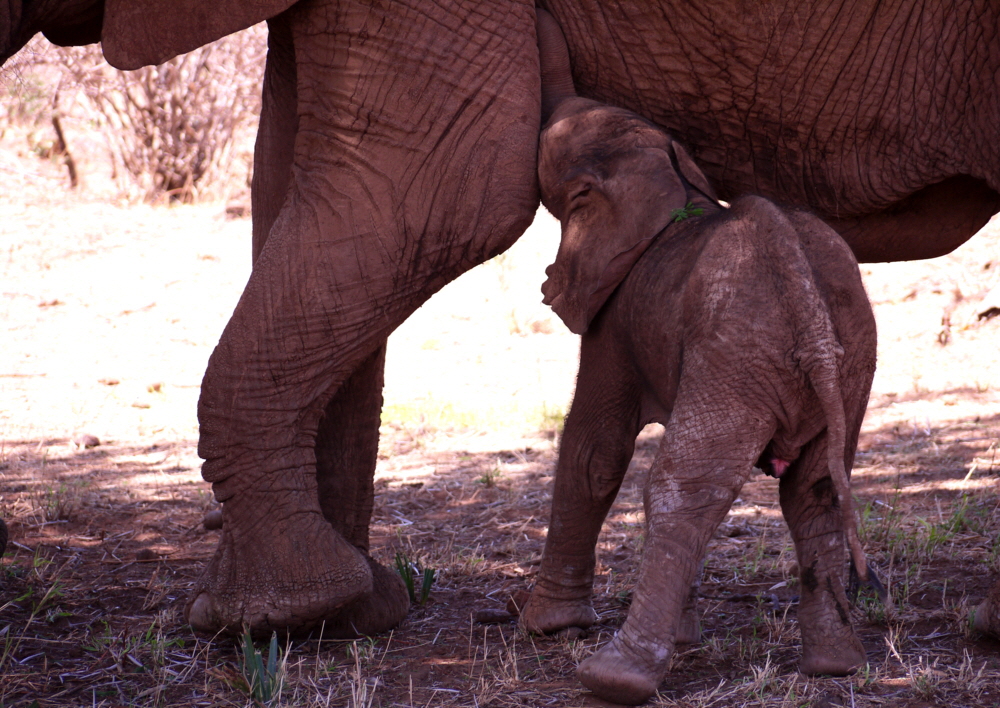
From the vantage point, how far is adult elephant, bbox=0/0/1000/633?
342 centimetres

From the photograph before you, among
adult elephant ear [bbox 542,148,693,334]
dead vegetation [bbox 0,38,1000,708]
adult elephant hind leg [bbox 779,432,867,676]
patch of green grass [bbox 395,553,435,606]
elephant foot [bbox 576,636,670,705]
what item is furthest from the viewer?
patch of green grass [bbox 395,553,435,606]

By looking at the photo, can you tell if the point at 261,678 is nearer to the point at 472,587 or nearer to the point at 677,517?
the point at 677,517

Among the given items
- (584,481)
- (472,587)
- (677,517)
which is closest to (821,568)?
(677,517)

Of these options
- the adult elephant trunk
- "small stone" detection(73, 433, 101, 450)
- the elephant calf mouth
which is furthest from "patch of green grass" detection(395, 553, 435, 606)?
"small stone" detection(73, 433, 101, 450)

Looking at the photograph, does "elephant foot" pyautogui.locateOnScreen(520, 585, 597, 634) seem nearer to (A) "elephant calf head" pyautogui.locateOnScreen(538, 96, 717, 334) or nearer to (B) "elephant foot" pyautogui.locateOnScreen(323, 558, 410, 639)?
(B) "elephant foot" pyautogui.locateOnScreen(323, 558, 410, 639)

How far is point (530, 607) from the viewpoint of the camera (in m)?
3.68

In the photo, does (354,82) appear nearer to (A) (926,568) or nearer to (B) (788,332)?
(B) (788,332)

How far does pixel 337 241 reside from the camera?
3418 millimetres

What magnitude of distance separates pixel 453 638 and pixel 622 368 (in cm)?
101

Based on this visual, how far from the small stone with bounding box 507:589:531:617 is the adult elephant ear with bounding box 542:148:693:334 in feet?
3.25

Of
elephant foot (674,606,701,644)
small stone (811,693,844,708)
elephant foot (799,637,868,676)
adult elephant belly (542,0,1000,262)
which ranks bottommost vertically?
elephant foot (674,606,701,644)

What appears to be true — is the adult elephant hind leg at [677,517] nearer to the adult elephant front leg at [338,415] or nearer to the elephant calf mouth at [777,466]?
the elephant calf mouth at [777,466]

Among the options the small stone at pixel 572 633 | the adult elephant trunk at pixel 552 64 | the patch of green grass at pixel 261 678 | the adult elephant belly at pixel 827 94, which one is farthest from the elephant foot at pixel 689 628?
the adult elephant trunk at pixel 552 64

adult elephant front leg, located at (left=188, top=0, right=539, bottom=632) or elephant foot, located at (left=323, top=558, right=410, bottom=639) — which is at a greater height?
adult elephant front leg, located at (left=188, top=0, right=539, bottom=632)
